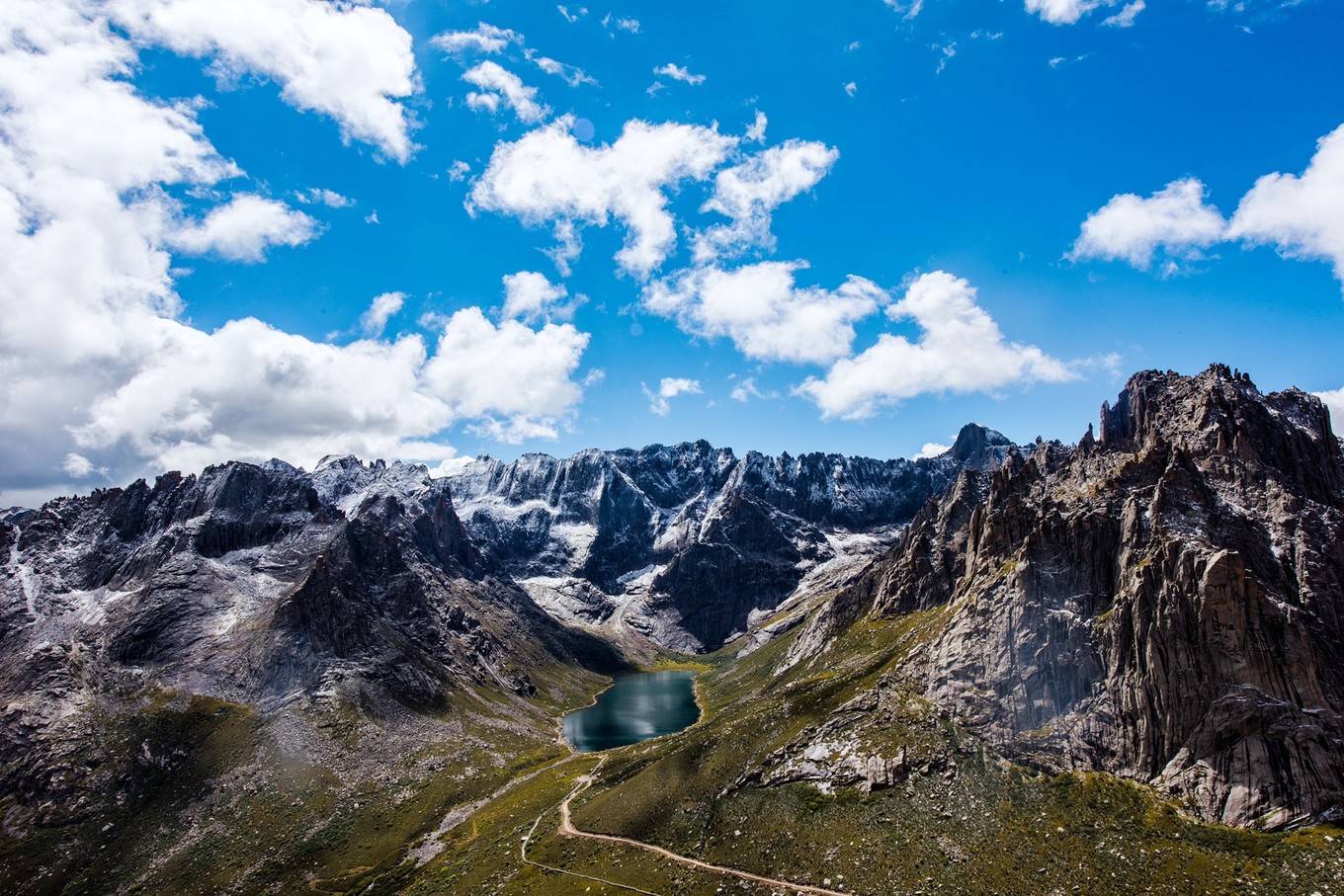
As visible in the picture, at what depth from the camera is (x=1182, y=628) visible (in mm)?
82625

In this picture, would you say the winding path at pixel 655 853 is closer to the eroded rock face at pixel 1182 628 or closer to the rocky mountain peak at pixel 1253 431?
the eroded rock face at pixel 1182 628

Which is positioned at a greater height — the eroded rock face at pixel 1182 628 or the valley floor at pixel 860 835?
the eroded rock face at pixel 1182 628

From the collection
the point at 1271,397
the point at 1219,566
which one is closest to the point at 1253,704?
the point at 1219,566

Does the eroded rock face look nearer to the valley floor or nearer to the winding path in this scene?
the valley floor

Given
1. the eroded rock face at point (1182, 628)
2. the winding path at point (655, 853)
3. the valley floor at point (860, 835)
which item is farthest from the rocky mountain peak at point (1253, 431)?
the winding path at point (655, 853)

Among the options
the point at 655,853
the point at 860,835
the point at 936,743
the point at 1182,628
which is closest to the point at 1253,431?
the point at 1182,628

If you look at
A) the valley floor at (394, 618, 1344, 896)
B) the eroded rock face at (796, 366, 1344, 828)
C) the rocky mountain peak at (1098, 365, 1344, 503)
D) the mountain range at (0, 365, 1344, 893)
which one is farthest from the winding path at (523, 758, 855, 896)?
the rocky mountain peak at (1098, 365, 1344, 503)

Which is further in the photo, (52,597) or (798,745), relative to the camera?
(52,597)

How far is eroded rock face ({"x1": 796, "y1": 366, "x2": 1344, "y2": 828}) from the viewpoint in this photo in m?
74.2

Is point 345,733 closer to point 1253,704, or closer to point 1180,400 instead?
point 1253,704

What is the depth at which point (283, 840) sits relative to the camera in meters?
123

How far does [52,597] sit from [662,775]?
19977cm

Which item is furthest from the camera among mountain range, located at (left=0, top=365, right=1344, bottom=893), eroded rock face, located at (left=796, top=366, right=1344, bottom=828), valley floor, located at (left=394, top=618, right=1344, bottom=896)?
mountain range, located at (left=0, top=365, right=1344, bottom=893)

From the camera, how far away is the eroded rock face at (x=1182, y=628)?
244 feet
